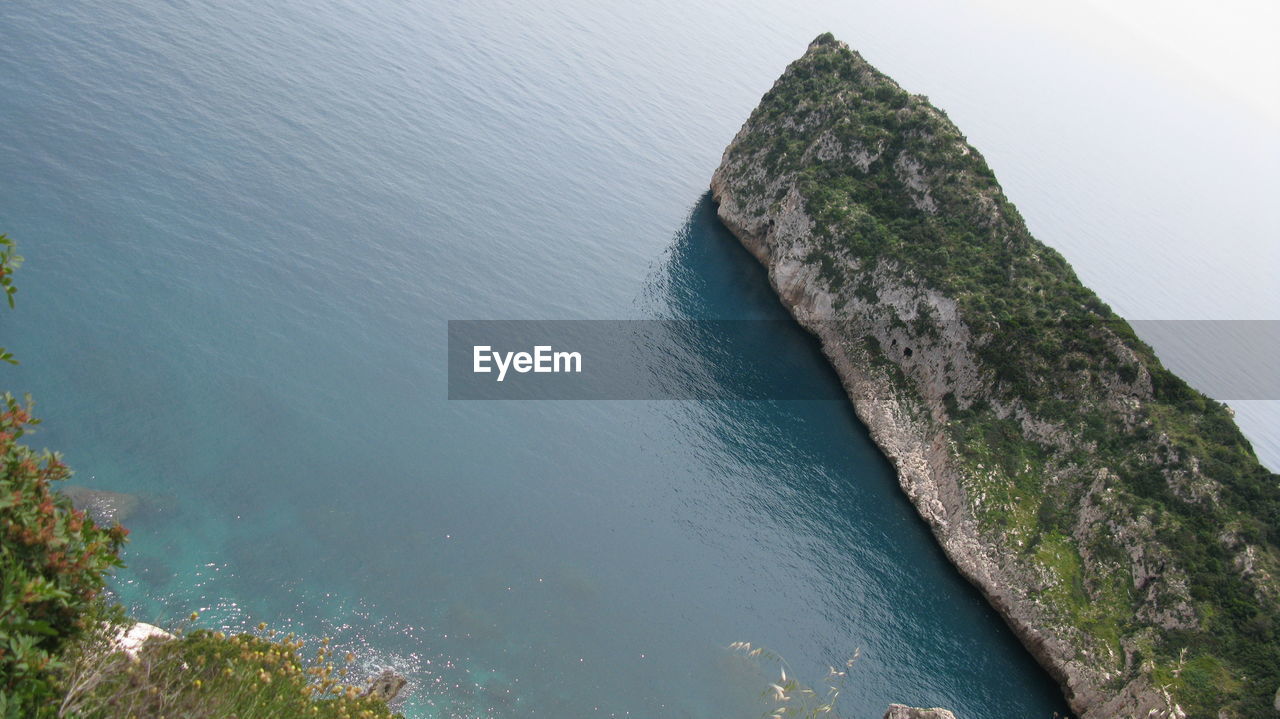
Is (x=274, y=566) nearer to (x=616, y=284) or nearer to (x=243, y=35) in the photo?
(x=616, y=284)

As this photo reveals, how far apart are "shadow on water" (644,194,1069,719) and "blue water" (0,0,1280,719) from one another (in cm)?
24

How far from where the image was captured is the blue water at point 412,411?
138 ft

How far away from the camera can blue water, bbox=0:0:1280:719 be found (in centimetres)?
4209

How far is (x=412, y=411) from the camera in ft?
180

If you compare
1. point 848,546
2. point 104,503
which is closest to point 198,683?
point 104,503

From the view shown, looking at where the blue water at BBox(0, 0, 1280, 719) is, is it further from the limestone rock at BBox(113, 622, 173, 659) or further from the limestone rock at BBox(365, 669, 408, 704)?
the limestone rock at BBox(113, 622, 173, 659)

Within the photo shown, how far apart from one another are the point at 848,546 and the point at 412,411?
29.8 m

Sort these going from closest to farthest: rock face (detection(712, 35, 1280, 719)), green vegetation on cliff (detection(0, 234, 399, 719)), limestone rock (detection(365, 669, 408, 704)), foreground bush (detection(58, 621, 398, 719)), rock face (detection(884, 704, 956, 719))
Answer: green vegetation on cliff (detection(0, 234, 399, 719)) → foreground bush (detection(58, 621, 398, 719)) → limestone rock (detection(365, 669, 408, 704)) → rock face (detection(884, 704, 956, 719)) → rock face (detection(712, 35, 1280, 719))

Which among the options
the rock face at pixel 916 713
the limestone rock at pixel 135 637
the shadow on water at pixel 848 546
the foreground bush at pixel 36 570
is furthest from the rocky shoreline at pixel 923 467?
the foreground bush at pixel 36 570

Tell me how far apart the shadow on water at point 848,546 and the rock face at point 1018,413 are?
5.33 feet

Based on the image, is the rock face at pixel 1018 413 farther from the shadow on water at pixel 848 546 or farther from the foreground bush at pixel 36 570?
the foreground bush at pixel 36 570

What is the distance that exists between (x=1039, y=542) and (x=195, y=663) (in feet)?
158

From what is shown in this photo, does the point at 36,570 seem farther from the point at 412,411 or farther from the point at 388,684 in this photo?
the point at 412,411

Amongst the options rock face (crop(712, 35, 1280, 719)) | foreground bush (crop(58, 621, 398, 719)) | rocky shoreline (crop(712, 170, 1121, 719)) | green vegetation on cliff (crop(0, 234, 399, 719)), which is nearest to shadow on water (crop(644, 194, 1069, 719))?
rocky shoreline (crop(712, 170, 1121, 719))
